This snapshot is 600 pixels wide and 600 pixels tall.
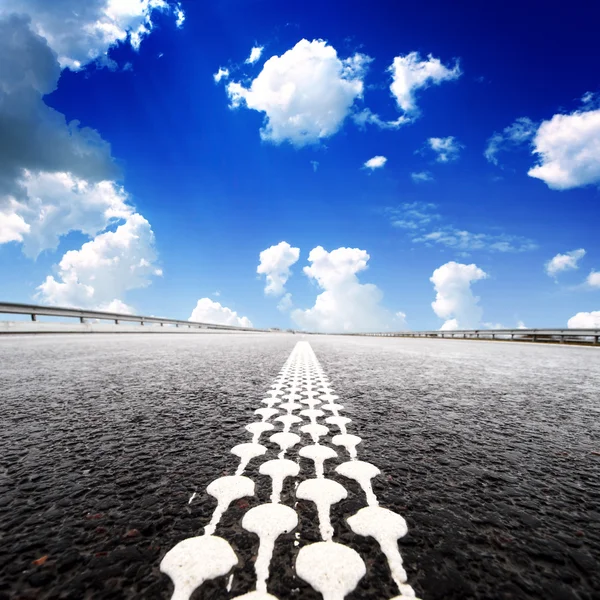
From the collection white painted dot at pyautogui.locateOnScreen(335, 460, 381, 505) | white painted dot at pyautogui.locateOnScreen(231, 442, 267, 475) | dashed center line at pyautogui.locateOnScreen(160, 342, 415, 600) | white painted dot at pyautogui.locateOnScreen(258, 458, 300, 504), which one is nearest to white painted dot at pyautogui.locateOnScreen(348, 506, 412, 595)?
dashed center line at pyautogui.locateOnScreen(160, 342, 415, 600)

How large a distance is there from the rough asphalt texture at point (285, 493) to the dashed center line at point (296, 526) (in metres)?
0.03

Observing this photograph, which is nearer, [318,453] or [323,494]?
[323,494]

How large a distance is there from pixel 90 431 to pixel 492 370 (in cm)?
523

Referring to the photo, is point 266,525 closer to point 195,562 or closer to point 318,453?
point 195,562

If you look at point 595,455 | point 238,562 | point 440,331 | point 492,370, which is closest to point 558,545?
point 238,562

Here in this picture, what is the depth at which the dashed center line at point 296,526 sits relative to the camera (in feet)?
2.82

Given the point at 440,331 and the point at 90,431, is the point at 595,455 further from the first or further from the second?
the point at 440,331

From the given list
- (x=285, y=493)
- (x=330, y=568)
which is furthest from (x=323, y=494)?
(x=330, y=568)

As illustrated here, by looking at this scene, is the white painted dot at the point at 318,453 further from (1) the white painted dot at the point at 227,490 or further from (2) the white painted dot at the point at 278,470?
(1) the white painted dot at the point at 227,490

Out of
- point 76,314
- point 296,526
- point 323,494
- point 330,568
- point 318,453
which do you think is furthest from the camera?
point 76,314

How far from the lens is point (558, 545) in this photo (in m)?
1.04

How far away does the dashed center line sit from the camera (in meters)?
0.86

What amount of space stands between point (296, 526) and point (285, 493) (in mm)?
218

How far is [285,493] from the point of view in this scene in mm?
1295
